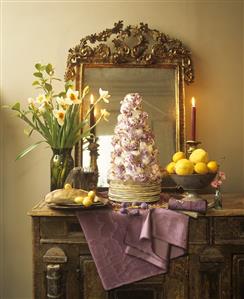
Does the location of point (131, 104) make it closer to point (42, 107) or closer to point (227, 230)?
point (42, 107)

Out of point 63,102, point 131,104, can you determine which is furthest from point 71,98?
point 131,104

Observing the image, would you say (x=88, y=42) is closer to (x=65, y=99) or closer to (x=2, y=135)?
(x=65, y=99)

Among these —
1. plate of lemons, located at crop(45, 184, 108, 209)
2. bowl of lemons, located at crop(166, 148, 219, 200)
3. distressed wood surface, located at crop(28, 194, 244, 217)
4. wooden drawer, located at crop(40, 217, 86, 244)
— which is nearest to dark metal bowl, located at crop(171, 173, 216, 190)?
bowl of lemons, located at crop(166, 148, 219, 200)

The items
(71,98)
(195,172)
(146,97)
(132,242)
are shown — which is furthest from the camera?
(146,97)

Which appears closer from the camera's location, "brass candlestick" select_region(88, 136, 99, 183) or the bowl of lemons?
the bowl of lemons

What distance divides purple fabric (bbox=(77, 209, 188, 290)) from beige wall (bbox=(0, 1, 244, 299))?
2.21 ft

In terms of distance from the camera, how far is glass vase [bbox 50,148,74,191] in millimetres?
1582

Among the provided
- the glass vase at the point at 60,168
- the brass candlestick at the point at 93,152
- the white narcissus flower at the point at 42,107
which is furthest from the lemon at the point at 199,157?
the white narcissus flower at the point at 42,107

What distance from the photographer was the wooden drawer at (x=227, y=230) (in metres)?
1.36

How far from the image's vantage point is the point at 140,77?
1.77 m

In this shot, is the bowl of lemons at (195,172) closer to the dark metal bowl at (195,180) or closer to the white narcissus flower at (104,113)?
the dark metal bowl at (195,180)

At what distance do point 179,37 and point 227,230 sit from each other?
101 centimetres

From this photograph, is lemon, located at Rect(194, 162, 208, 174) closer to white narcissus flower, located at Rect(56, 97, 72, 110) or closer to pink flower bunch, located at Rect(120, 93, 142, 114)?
pink flower bunch, located at Rect(120, 93, 142, 114)

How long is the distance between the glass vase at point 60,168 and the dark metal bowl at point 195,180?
497mm
